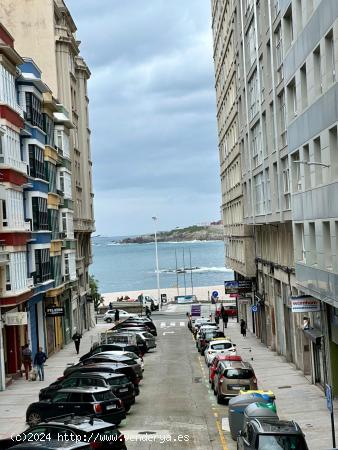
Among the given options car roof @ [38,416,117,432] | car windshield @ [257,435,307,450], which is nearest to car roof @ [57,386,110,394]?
car roof @ [38,416,117,432]

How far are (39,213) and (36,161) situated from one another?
3028 mm

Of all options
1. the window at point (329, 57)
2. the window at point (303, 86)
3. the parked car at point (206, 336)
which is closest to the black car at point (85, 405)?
the window at point (329, 57)

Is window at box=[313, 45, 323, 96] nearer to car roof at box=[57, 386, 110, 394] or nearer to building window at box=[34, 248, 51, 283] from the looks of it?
car roof at box=[57, 386, 110, 394]

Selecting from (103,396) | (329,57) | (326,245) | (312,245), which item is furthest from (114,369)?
(329,57)

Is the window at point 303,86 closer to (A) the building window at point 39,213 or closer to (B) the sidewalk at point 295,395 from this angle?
(B) the sidewalk at point 295,395

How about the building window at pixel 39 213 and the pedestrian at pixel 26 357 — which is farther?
the building window at pixel 39 213

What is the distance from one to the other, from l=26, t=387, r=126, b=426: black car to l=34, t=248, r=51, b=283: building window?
20290 mm

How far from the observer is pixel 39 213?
45.3m

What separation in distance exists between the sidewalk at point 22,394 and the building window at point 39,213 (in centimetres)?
803

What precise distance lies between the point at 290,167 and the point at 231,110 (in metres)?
29.7

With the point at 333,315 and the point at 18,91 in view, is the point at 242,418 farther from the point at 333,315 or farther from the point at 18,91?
the point at 18,91

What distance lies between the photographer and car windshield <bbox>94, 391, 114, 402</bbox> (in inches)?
883

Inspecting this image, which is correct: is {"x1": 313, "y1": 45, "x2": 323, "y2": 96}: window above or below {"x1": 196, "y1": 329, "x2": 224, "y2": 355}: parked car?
above

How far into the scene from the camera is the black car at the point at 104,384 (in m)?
25.0
